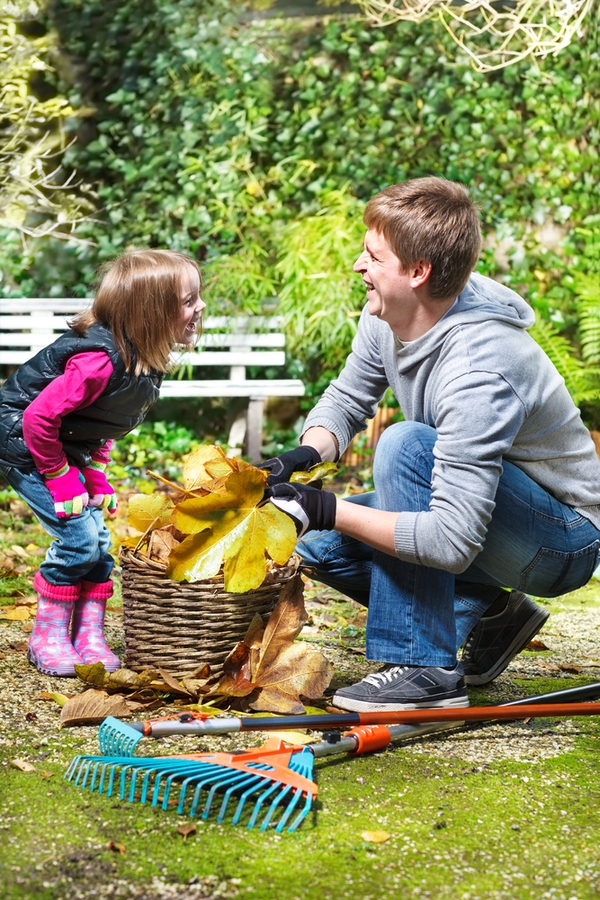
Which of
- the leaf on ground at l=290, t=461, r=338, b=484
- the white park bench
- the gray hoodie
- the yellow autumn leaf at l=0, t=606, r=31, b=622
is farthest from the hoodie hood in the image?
the white park bench

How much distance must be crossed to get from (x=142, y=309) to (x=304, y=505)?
0.78 m

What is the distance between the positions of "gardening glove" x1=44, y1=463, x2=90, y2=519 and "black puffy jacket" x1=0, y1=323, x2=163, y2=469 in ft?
0.32

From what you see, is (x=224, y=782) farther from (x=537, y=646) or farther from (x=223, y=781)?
(x=537, y=646)

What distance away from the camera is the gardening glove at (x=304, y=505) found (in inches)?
80.0

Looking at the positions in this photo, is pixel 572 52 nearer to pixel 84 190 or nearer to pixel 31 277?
pixel 84 190

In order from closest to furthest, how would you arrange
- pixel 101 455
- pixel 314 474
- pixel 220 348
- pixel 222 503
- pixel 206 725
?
pixel 206 725 → pixel 222 503 → pixel 314 474 → pixel 101 455 → pixel 220 348

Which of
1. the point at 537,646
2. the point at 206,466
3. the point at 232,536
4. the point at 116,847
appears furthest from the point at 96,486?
the point at 537,646

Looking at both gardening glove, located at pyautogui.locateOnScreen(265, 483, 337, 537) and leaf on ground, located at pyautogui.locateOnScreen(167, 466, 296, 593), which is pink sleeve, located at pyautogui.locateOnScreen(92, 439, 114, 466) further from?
gardening glove, located at pyautogui.locateOnScreen(265, 483, 337, 537)

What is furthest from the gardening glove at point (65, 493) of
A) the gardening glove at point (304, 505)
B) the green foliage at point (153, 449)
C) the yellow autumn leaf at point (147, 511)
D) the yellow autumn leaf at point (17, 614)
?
the green foliage at point (153, 449)

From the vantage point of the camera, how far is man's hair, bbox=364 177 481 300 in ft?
6.98

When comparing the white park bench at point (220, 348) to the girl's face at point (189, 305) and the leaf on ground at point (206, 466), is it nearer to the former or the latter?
the girl's face at point (189, 305)

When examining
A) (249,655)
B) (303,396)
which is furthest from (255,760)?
(303,396)

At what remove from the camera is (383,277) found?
7.20 feet

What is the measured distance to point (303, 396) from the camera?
596 centimetres
